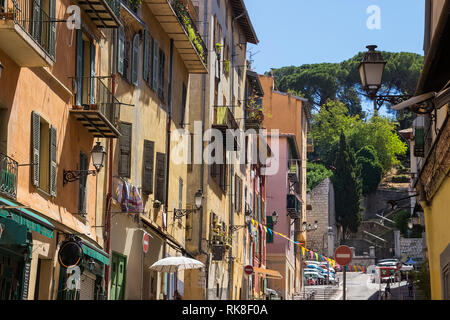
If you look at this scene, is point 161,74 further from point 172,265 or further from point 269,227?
point 269,227

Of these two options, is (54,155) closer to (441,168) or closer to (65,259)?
(65,259)

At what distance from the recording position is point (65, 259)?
717 inches

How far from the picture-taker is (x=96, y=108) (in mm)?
20797

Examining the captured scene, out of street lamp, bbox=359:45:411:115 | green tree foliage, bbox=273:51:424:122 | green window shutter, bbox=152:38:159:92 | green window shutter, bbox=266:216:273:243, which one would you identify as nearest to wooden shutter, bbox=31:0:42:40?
street lamp, bbox=359:45:411:115

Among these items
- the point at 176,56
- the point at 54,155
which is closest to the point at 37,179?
the point at 54,155

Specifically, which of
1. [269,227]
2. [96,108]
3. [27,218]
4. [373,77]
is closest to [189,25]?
[96,108]

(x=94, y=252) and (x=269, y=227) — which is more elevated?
(x=269, y=227)

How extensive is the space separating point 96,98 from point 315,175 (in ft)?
269

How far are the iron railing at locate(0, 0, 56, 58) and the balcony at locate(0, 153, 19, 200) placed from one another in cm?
203

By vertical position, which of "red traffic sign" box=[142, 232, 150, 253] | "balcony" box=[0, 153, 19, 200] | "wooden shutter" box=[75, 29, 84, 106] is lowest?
"balcony" box=[0, 153, 19, 200]

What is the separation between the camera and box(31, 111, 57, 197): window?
58.8 ft

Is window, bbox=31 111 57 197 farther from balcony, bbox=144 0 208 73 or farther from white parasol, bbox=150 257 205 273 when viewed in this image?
balcony, bbox=144 0 208 73

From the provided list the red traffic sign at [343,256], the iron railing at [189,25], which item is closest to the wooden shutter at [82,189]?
the red traffic sign at [343,256]
